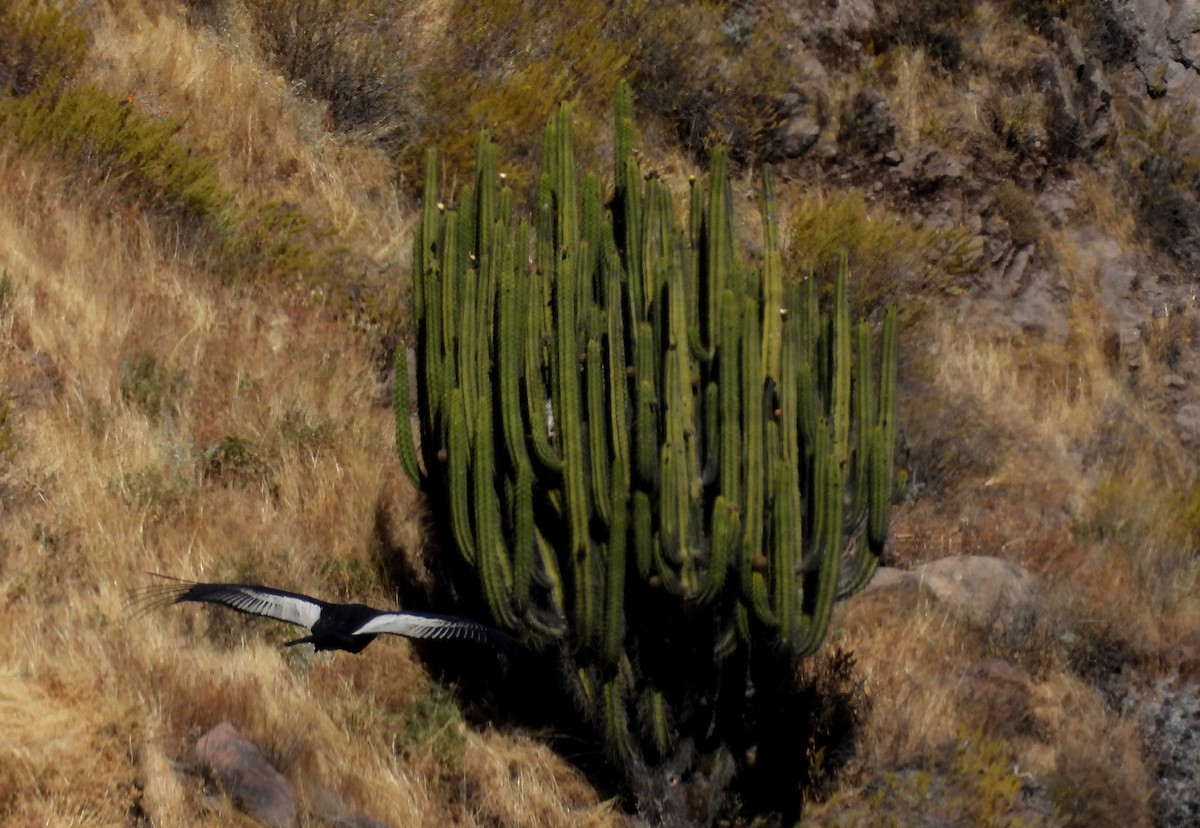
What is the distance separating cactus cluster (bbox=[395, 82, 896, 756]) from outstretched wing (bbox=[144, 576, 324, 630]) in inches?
23.7

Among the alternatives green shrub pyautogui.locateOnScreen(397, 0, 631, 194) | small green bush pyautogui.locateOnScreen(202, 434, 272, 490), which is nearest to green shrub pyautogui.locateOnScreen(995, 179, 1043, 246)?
green shrub pyautogui.locateOnScreen(397, 0, 631, 194)

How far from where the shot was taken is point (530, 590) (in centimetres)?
571

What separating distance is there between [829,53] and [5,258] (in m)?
6.72

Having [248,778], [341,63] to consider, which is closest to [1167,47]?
[341,63]

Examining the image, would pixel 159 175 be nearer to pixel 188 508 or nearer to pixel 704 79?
pixel 188 508

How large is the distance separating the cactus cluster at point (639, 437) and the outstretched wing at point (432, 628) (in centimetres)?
25

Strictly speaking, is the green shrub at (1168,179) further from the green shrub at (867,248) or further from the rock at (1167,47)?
the green shrub at (867,248)

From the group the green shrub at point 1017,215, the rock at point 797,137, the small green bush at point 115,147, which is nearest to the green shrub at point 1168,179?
the green shrub at point 1017,215

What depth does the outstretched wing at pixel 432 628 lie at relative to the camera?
5.29 m

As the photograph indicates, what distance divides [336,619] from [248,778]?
646 millimetres

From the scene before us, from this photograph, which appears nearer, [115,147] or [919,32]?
[115,147]

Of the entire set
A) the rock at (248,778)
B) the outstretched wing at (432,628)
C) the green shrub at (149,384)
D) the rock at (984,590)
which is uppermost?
the green shrub at (149,384)

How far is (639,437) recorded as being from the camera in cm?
543

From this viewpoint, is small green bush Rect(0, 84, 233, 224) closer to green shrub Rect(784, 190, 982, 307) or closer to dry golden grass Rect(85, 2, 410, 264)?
dry golden grass Rect(85, 2, 410, 264)
